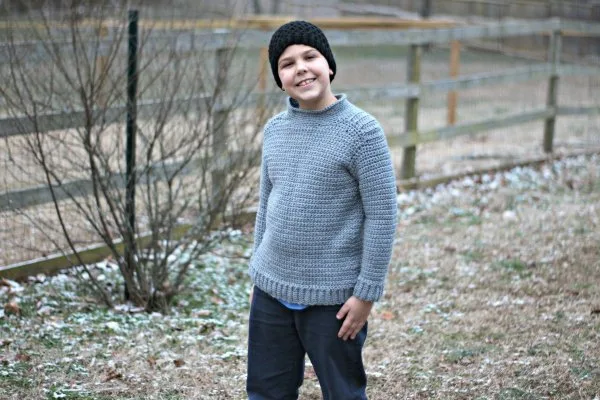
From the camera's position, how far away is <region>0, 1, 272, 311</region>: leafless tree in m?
4.76

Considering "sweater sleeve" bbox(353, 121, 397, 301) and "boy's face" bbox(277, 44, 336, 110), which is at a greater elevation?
"boy's face" bbox(277, 44, 336, 110)

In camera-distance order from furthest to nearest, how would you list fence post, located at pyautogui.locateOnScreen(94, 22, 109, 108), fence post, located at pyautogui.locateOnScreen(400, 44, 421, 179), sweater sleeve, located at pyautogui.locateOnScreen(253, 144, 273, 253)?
1. fence post, located at pyautogui.locateOnScreen(400, 44, 421, 179)
2. fence post, located at pyautogui.locateOnScreen(94, 22, 109, 108)
3. sweater sleeve, located at pyautogui.locateOnScreen(253, 144, 273, 253)

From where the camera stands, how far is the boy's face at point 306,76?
2902mm

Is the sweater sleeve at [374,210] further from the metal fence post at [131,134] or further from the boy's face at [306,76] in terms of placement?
the metal fence post at [131,134]

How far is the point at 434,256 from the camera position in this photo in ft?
20.4

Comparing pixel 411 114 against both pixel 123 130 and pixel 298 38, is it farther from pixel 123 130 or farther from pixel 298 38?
pixel 298 38

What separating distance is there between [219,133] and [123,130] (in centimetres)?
60

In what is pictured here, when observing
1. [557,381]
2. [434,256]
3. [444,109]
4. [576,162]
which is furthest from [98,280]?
[444,109]

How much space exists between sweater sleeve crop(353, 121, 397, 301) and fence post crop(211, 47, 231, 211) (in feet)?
7.95

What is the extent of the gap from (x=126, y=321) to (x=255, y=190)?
127 cm

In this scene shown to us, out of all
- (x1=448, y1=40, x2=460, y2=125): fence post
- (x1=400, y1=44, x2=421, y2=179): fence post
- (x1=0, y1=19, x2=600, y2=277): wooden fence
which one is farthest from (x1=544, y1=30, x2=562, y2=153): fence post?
(x1=400, y1=44, x2=421, y2=179): fence post

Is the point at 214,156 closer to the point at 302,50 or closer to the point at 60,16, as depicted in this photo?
the point at 60,16

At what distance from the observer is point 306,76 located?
2.91 meters

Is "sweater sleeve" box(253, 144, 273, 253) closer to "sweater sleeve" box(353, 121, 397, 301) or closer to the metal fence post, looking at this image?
"sweater sleeve" box(353, 121, 397, 301)
